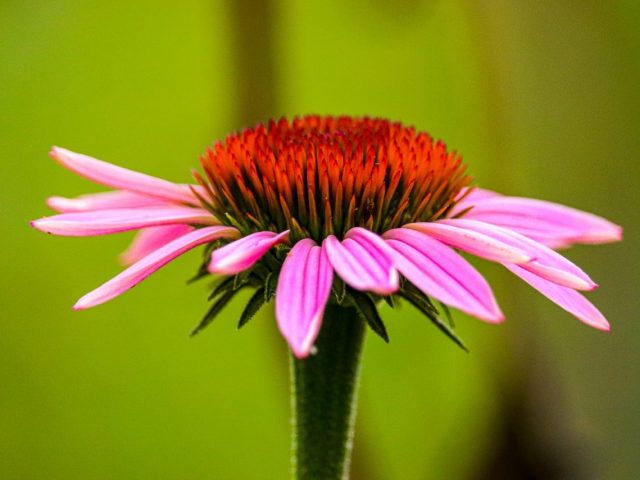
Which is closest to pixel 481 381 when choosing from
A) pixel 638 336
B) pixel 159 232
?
pixel 638 336

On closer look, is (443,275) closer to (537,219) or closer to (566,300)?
(566,300)

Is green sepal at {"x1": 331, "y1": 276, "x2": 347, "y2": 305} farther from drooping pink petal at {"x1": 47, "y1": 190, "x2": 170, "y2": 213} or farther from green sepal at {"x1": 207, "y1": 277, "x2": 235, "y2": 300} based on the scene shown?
drooping pink petal at {"x1": 47, "y1": 190, "x2": 170, "y2": 213}

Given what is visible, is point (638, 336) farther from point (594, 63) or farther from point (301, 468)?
point (301, 468)

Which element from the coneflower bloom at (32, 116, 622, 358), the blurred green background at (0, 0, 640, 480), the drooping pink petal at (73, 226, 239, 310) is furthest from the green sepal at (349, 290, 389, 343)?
the blurred green background at (0, 0, 640, 480)

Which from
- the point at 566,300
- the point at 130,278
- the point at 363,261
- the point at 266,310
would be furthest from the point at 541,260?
the point at 266,310

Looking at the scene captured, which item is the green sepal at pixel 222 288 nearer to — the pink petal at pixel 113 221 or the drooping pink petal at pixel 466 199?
the pink petal at pixel 113 221
